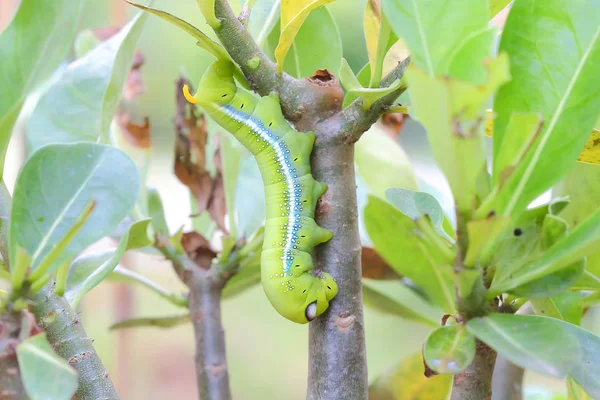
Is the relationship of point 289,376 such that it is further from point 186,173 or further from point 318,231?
point 318,231

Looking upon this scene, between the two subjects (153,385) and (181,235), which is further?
(153,385)

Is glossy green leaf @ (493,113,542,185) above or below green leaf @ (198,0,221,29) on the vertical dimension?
below

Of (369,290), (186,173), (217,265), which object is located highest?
(186,173)

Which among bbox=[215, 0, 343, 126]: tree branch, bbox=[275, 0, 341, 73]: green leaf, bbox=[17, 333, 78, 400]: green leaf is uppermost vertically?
bbox=[275, 0, 341, 73]: green leaf

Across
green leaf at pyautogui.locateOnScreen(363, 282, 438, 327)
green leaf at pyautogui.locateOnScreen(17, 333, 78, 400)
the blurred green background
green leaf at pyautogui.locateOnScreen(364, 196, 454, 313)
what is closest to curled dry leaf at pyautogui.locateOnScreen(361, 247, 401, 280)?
green leaf at pyautogui.locateOnScreen(363, 282, 438, 327)

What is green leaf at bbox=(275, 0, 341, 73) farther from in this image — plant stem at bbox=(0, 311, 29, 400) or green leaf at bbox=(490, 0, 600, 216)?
plant stem at bbox=(0, 311, 29, 400)


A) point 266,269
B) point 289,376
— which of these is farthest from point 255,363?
point 266,269

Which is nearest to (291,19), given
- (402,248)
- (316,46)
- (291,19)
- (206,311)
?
(291,19)
